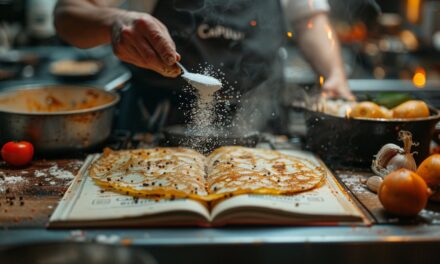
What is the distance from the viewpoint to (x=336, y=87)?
2.71 meters

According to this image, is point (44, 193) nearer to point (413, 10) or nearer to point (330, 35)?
point (330, 35)

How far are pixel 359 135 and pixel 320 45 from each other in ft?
3.69

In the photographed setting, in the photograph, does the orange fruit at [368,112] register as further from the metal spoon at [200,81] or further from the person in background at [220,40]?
the metal spoon at [200,81]

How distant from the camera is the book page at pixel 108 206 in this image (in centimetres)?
154

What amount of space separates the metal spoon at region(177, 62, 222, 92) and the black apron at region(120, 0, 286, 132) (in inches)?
17.5

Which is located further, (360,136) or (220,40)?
(220,40)

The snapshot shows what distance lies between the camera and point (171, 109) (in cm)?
270

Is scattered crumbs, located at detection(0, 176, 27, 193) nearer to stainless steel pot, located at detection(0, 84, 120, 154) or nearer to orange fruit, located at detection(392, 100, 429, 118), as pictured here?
stainless steel pot, located at detection(0, 84, 120, 154)

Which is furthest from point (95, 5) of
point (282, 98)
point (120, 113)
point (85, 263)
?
point (85, 263)

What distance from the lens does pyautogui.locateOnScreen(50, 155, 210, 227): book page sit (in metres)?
1.54

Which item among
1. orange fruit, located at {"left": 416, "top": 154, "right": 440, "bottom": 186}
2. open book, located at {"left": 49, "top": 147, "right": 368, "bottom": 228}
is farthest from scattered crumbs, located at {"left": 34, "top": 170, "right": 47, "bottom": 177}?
orange fruit, located at {"left": 416, "top": 154, "right": 440, "bottom": 186}

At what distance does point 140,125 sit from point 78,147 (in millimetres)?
718

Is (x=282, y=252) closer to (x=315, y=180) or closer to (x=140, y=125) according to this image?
(x=315, y=180)

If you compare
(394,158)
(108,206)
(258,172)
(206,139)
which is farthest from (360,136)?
(108,206)
